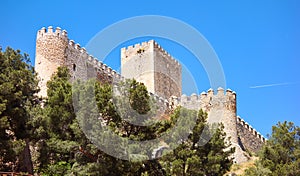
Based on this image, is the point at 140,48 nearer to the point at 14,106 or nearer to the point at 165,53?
the point at 165,53

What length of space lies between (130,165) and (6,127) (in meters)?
4.80

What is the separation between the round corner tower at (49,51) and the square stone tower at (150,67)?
11586 mm

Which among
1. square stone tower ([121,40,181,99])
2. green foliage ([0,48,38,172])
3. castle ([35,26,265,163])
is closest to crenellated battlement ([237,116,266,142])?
castle ([35,26,265,163])

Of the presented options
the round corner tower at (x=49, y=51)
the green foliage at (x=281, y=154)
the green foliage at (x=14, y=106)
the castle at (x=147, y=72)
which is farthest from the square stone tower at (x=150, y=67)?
the green foliage at (x=14, y=106)

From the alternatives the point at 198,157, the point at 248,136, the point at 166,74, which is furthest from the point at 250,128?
the point at 198,157

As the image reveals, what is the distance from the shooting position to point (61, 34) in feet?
100.0

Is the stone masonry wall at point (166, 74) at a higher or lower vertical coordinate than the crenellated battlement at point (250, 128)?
higher

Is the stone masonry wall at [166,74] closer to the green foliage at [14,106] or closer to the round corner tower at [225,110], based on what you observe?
the round corner tower at [225,110]

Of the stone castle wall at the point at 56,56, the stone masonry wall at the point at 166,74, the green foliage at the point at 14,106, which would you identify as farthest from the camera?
the stone masonry wall at the point at 166,74

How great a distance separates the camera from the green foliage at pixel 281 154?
2256 centimetres

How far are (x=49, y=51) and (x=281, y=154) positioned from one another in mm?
14082

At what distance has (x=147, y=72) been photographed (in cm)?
4138

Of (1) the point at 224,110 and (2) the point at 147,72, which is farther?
(2) the point at 147,72

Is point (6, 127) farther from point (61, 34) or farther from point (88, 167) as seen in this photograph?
point (61, 34)
